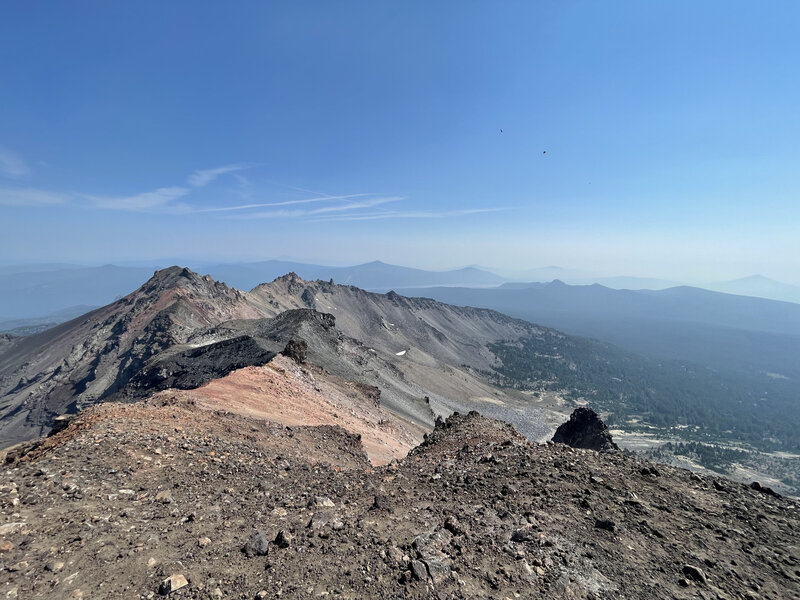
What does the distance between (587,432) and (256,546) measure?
42.4 meters

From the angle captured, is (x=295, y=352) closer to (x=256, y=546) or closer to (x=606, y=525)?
(x=256, y=546)

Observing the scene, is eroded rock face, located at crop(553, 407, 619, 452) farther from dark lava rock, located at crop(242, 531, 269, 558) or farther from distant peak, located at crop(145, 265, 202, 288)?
distant peak, located at crop(145, 265, 202, 288)

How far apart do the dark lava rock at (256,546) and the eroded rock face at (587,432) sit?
37702mm

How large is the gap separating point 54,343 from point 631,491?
129619 mm

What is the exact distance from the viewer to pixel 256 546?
7.31 meters

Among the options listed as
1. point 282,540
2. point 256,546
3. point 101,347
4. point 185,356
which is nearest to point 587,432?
point 282,540

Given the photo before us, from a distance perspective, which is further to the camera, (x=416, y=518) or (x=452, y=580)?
(x=416, y=518)

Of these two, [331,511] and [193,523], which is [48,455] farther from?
[331,511]

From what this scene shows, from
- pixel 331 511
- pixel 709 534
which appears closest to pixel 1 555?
pixel 331 511

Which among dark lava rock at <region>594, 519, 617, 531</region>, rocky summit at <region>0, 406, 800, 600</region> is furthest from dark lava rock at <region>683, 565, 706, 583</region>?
dark lava rock at <region>594, 519, 617, 531</region>

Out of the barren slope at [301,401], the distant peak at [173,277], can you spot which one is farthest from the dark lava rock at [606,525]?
the distant peak at [173,277]

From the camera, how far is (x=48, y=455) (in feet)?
31.5

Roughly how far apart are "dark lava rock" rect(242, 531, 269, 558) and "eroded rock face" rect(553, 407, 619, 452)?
37.7m

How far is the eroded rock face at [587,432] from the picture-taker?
38500 millimetres
